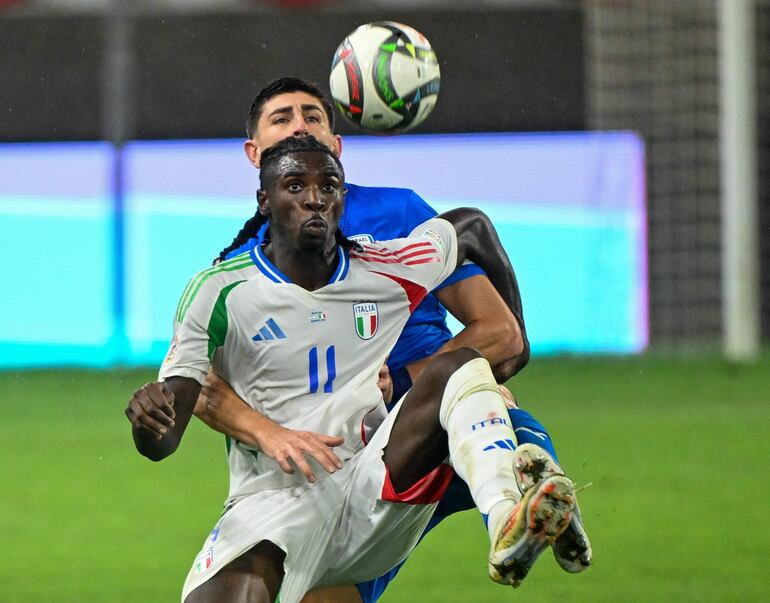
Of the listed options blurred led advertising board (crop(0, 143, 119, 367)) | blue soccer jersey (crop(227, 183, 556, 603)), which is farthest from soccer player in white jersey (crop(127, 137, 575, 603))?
blurred led advertising board (crop(0, 143, 119, 367))

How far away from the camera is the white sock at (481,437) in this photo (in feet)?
11.9

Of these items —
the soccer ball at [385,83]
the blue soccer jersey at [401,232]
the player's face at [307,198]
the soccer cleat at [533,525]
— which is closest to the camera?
the soccer cleat at [533,525]

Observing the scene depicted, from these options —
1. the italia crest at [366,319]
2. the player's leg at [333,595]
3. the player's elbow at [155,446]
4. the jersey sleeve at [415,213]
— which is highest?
the jersey sleeve at [415,213]

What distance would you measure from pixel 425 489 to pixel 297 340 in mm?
571

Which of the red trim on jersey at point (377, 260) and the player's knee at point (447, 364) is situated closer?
the player's knee at point (447, 364)

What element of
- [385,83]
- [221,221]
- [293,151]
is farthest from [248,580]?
[221,221]

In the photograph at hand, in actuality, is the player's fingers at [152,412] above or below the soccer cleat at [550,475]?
above

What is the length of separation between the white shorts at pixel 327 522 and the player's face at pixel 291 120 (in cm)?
128

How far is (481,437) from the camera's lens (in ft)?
12.3

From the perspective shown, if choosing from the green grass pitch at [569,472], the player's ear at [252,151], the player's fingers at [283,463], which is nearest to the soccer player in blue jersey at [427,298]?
the player's ear at [252,151]

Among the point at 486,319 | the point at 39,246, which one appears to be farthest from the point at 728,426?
the point at 39,246

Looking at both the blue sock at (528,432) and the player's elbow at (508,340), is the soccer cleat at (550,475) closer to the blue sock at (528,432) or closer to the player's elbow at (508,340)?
the blue sock at (528,432)

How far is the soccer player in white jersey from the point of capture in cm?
393

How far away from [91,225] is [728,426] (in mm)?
6244
